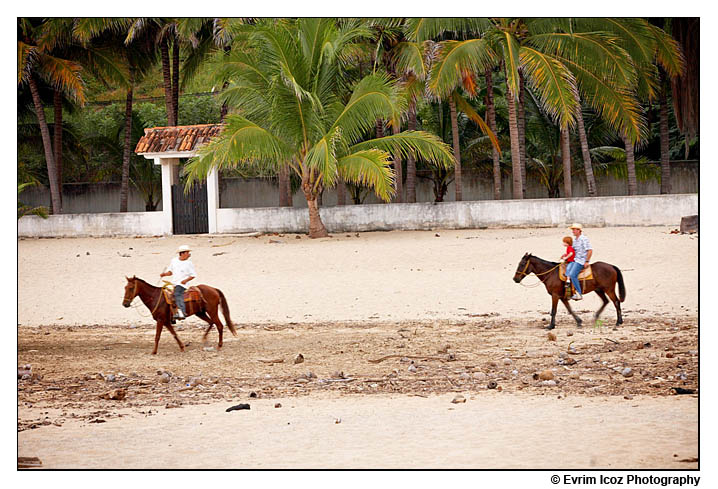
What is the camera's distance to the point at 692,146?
27.8m

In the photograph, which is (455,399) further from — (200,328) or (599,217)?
(599,217)

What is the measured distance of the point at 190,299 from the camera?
11094 mm

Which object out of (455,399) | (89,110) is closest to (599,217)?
(455,399)

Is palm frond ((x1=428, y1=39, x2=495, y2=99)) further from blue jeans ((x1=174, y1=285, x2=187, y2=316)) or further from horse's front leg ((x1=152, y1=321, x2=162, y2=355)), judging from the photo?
horse's front leg ((x1=152, y1=321, x2=162, y2=355))

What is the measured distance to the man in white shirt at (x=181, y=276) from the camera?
36.1 ft

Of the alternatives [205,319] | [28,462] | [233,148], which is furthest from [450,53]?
[28,462]

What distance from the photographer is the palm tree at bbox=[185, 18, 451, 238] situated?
19844 mm

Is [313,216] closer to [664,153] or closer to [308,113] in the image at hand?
[308,113]

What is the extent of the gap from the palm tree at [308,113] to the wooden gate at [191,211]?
254cm

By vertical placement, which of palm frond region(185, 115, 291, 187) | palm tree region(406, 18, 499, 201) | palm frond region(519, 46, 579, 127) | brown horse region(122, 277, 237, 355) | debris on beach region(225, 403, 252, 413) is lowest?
debris on beach region(225, 403, 252, 413)

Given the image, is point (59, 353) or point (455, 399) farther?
point (59, 353)

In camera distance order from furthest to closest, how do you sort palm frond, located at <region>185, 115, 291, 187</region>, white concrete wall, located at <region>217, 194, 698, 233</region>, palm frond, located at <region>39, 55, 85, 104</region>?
palm frond, located at <region>39, 55, 85, 104</region> < white concrete wall, located at <region>217, 194, 698, 233</region> < palm frond, located at <region>185, 115, 291, 187</region>

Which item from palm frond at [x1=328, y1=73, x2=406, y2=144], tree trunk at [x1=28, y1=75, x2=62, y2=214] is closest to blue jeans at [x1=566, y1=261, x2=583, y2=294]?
palm frond at [x1=328, y1=73, x2=406, y2=144]

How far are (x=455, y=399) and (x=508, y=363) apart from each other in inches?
70.4
